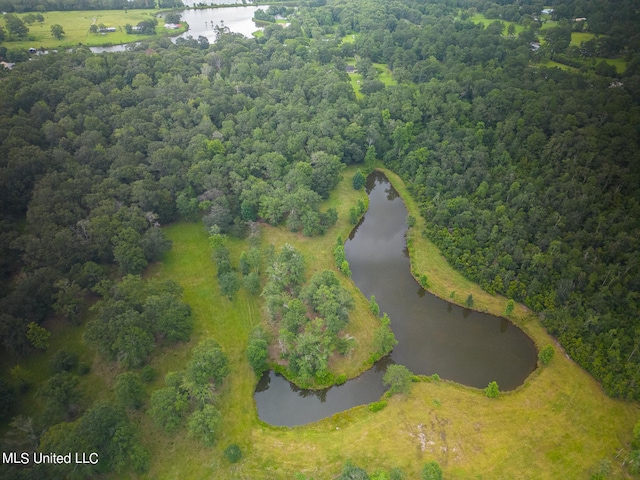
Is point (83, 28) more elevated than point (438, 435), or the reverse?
point (83, 28)

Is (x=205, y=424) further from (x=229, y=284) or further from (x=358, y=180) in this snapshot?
(x=358, y=180)

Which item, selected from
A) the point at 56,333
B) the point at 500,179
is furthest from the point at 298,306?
the point at 500,179

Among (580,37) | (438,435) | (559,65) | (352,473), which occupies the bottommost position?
(438,435)

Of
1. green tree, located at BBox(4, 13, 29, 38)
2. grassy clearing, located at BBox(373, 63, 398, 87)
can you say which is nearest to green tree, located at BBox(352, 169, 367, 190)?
grassy clearing, located at BBox(373, 63, 398, 87)

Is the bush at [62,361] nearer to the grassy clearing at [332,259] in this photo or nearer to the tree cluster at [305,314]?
the tree cluster at [305,314]

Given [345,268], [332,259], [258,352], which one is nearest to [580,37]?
[332,259]

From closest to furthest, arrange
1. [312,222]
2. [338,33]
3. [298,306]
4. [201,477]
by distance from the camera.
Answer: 1. [201,477]
2. [298,306]
3. [312,222]
4. [338,33]

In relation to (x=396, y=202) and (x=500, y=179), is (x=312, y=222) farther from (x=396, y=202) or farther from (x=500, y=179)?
(x=500, y=179)
